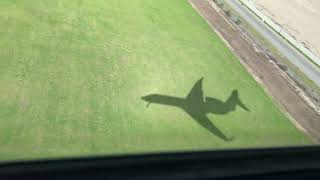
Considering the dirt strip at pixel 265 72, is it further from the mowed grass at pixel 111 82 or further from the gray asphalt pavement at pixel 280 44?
the gray asphalt pavement at pixel 280 44

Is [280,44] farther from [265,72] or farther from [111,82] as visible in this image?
[111,82]

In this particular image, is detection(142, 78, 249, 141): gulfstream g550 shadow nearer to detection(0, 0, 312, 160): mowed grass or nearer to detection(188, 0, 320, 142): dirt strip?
detection(0, 0, 312, 160): mowed grass

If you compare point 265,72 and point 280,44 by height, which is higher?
point 265,72

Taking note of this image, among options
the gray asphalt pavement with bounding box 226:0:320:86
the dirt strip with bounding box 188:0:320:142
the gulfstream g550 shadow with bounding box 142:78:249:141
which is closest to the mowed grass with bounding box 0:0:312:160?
the gulfstream g550 shadow with bounding box 142:78:249:141

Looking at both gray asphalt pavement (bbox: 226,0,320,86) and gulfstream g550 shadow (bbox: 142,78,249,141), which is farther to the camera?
gray asphalt pavement (bbox: 226,0,320,86)

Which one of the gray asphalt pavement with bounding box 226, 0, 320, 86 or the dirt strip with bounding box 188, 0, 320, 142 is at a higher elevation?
the dirt strip with bounding box 188, 0, 320, 142

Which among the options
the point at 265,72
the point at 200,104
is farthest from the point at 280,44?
the point at 200,104

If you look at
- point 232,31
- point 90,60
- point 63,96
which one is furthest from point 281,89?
point 63,96
